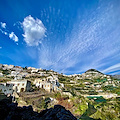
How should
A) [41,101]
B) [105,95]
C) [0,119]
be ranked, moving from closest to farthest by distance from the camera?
1. [0,119]
2. [41,101]
3. [105,95]

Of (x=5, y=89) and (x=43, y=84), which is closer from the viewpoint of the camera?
(x=5, y=89)

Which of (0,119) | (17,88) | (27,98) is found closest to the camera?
(0,119)

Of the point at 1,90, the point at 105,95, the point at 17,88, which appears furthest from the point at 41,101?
the point at 105,95

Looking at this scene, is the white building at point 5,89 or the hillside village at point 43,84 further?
→ the hillside village at point 43,84

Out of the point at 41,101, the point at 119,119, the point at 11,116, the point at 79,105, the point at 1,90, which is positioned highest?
the point at 1,90

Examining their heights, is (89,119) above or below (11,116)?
below

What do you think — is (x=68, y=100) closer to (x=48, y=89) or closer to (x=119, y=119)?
(x=48, y=89)

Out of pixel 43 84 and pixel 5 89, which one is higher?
pixel 43 84

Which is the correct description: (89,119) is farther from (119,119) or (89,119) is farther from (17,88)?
(17,88)

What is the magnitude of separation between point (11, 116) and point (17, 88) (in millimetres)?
24022

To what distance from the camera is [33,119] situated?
5785 millimetres

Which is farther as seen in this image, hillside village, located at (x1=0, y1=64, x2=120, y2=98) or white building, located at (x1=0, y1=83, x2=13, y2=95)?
hillside village, located at (x1=0, y1=64, x2=120, y2=98)

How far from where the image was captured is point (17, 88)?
86.7ft

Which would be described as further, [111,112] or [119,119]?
[111,112]
